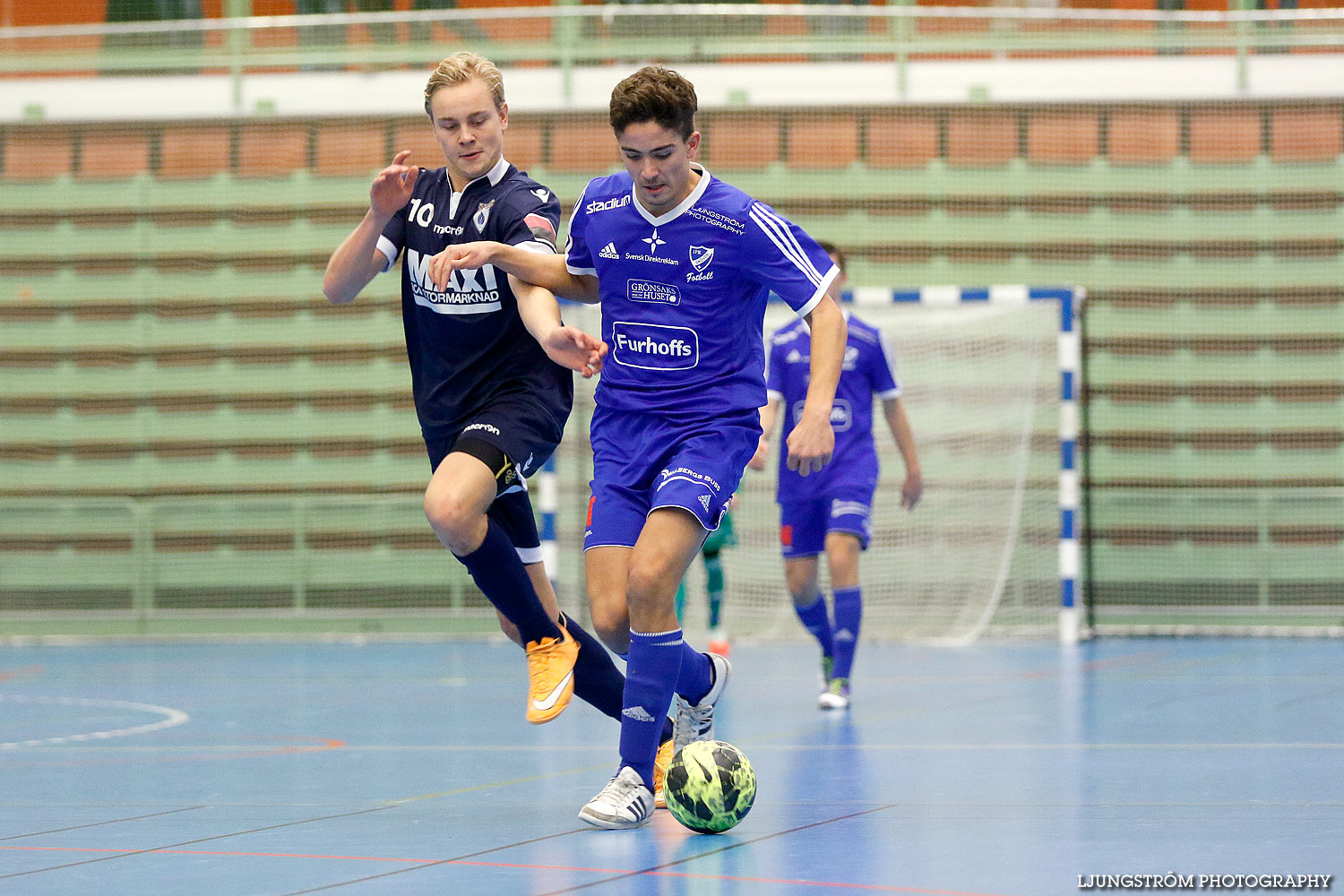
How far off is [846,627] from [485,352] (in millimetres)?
3204

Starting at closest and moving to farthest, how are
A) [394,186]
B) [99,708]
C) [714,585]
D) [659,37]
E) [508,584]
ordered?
[394,186] → [508,584] → [99,708] → [714,585] → [659,37]

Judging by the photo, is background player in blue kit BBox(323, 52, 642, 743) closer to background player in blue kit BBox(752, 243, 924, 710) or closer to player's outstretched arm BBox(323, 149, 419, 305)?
player's outstretched arm BBox(323, 149, 419, 305)

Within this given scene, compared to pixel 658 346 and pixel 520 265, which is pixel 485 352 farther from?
pixel 658 346

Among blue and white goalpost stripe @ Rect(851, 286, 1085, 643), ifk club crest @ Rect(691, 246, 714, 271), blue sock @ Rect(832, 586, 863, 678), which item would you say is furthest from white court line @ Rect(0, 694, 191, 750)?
blue and white goalpost stripe @ Rect(851, 286, 1085, 643)

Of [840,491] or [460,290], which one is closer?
[460,290]

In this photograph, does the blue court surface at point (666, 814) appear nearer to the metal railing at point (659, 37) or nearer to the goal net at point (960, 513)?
the goal net at point (960, 513)

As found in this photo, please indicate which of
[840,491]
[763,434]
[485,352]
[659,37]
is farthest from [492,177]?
[659,37]

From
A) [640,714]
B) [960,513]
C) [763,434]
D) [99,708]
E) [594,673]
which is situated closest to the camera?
[640,714]

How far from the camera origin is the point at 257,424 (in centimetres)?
1316

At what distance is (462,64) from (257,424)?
9.26 m

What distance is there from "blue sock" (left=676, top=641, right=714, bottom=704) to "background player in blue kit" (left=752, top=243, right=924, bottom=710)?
274cm

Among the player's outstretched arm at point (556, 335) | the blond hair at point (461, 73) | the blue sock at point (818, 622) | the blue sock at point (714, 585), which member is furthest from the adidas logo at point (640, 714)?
the blue sock at point (714, 585)

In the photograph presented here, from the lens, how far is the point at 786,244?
410 cm

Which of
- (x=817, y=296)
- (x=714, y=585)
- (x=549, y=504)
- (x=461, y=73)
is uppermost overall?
(x=461, y=73)
